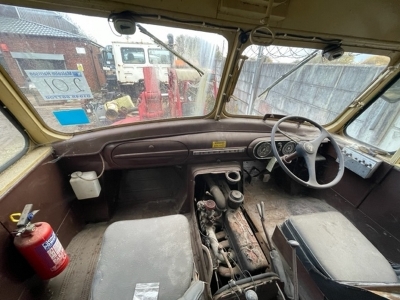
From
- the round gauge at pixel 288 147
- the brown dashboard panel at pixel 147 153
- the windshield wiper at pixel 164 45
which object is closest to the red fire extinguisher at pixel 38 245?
the brown dashboard panel at pixel 147 153

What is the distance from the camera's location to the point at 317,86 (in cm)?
197

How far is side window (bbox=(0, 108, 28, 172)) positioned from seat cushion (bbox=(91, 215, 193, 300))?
95cm

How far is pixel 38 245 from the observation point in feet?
3.59

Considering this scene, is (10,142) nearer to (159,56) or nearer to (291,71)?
(159,56)

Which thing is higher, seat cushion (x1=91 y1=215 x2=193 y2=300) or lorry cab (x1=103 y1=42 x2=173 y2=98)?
lorry cab (x1=103 y1=42 x2=173 y2=98)

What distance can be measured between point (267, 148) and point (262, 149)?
65 millimetres

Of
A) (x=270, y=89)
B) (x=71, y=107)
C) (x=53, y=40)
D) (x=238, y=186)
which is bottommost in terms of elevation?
(x=238, y=186)

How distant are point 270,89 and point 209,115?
0.68m

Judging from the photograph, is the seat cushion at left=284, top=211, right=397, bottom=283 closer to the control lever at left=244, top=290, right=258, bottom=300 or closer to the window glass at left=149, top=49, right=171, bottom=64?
the control lever at left=244, top=290, right=258, bottom=300

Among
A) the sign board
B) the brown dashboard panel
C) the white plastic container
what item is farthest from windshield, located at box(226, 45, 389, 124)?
the white plastic container

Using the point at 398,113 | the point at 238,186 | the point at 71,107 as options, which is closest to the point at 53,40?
the point at 71,107

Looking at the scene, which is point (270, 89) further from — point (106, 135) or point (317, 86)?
point (106, 135)

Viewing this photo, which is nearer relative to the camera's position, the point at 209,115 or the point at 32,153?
the point at 32,153

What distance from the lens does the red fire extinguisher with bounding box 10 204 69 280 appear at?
42.1 inches
